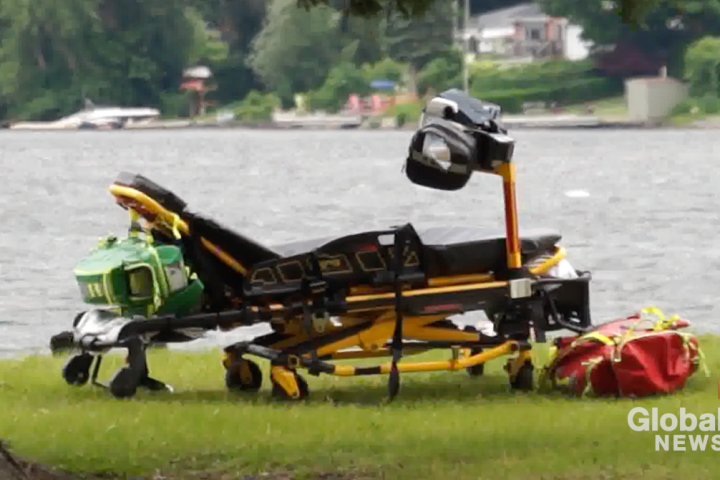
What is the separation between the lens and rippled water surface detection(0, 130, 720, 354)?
30000 mm

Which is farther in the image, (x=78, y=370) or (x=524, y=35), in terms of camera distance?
(x=524, y=35)

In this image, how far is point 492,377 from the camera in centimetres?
1172

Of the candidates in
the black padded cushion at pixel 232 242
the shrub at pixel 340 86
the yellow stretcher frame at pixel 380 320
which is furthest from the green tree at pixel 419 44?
the black padded cushion at pixel 232 242

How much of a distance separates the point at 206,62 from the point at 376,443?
349 feet

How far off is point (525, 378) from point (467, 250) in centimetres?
93

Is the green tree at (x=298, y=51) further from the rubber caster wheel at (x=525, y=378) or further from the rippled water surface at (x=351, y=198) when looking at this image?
the rubber caster wheel at (x=525, y=378)

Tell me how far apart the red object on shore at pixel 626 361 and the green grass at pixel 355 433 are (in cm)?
14

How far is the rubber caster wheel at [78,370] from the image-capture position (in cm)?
1111

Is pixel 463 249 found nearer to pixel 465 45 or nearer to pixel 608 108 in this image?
pixel 608 108

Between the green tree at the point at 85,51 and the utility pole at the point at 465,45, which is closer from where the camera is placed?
the green tree at the point at 85,51

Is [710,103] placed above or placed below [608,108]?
above

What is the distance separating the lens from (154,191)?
10445 mm

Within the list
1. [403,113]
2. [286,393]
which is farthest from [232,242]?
[403,113]

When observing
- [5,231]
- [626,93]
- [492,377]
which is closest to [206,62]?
[626,93]
